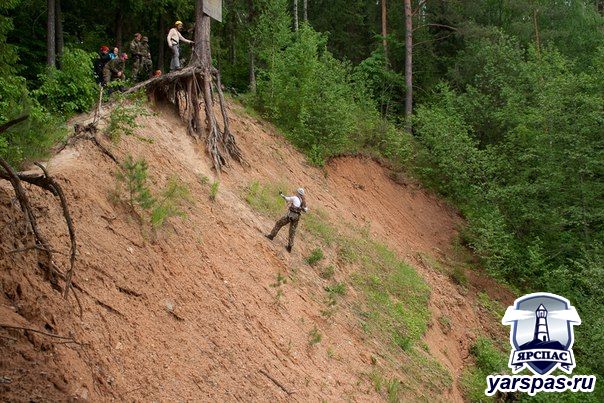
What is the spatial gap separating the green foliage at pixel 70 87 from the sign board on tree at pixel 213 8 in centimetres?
302

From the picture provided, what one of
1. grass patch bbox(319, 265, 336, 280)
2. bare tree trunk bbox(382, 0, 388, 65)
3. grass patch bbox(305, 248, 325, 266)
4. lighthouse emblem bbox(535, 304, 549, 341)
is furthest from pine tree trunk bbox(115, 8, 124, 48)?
lighthouse emblem bbox(535, 304, 549, 341)

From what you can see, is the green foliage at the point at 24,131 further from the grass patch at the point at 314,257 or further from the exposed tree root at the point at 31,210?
the grass patch at the point at 314,257

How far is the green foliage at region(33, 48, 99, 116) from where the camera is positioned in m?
13.2

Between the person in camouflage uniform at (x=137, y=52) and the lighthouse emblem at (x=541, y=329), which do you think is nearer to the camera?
the lighthouse emblem at (x=541, y=329)

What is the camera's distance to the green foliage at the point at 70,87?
521 inches

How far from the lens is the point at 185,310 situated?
8891mm

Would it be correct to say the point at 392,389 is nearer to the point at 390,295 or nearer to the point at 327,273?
the point at 327,273

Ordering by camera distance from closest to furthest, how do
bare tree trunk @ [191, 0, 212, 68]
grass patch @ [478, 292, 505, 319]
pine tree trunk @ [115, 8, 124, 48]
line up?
bare tree trunk @ [191, 0, 212, 68] → grass patch @ [478, 292, 505, 319] → pine tree trunk @ [115, 8, 124, 48]

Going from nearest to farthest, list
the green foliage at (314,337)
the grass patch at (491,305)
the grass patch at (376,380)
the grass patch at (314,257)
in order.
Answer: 1. the green foliage at (314,337)
2. the grass patch at (376,380)
3. the grass patch at (314,257)
4. the grass patch at (491,305)

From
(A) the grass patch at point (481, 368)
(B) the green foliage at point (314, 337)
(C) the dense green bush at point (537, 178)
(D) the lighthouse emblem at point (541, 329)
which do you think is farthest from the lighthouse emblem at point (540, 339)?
(B) the green foliage at point (314, 337)

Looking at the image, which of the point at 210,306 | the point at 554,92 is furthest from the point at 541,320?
the point at 554,92

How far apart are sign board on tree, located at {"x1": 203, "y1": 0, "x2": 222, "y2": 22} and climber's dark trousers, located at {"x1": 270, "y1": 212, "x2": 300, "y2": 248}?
574cm

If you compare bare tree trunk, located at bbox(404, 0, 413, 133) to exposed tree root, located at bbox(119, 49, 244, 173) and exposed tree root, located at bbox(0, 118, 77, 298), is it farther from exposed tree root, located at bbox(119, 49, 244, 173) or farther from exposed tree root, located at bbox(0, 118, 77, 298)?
exposed tree root, located at bbox(0, 118, 77, 298)

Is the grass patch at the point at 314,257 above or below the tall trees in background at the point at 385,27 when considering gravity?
below
